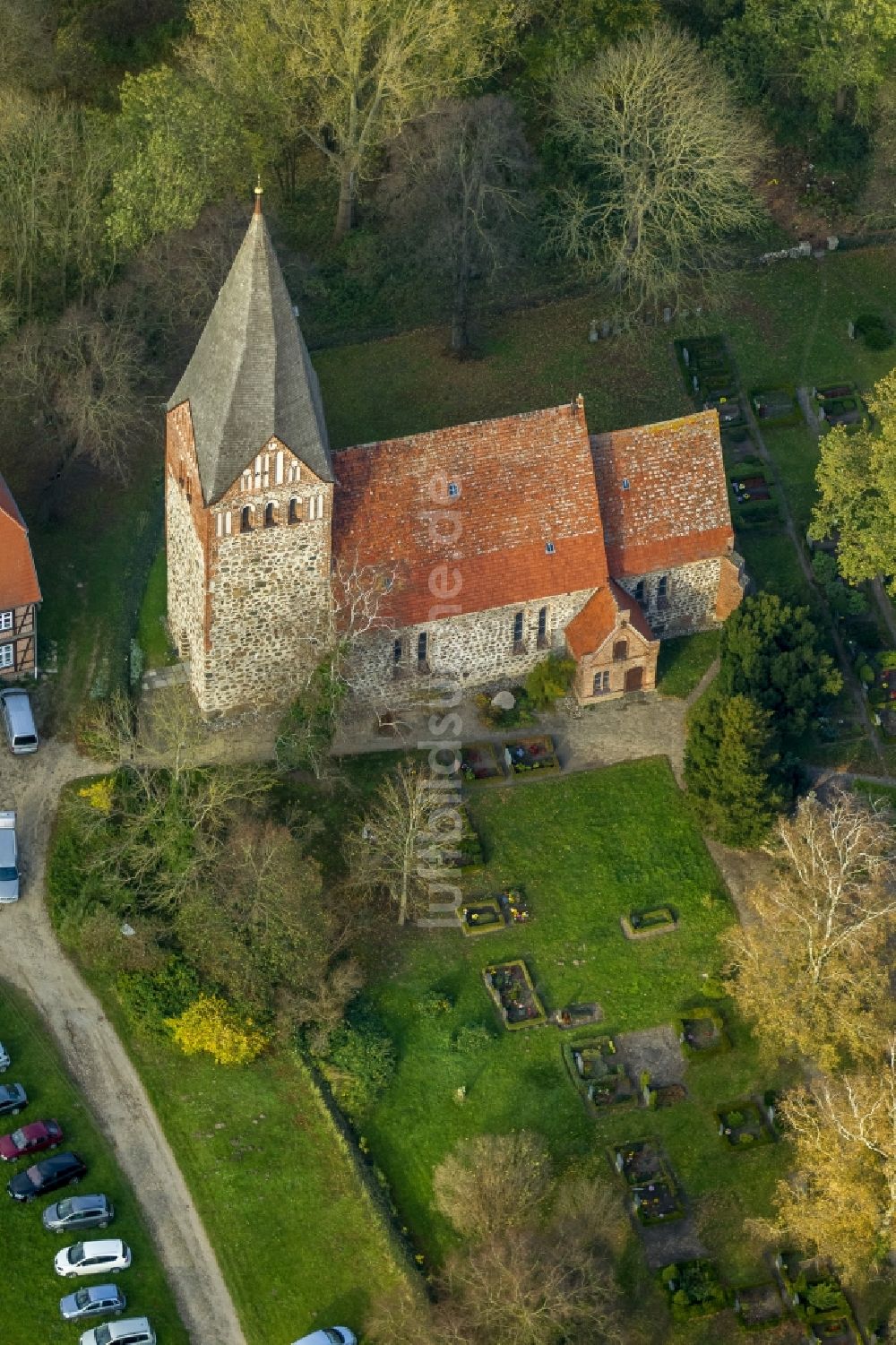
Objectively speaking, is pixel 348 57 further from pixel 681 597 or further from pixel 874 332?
pixel 874 332

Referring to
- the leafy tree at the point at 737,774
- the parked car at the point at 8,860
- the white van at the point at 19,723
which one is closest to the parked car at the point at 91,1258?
the parked car at the point at 8,860

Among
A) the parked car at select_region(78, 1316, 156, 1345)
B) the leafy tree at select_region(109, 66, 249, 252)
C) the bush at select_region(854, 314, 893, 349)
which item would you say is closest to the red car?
the parked car at select_region(78, 1316, 156, 1345)

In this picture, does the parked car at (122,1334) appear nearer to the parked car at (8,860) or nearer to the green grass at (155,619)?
the parked car at (8,860)

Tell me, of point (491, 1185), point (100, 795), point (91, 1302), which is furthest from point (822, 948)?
point (100, 795)

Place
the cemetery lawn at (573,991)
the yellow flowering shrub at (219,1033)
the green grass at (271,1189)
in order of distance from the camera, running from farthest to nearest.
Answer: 1. the yellow flowering shrub at (219,1033)
2. the cemetery lawn at (573,991)
3. the green grass at (271,1189)

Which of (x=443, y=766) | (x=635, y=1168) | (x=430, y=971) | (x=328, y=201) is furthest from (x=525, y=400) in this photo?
(x=635, y=1168)

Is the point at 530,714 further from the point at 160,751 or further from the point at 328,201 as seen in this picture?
the point at 328,201

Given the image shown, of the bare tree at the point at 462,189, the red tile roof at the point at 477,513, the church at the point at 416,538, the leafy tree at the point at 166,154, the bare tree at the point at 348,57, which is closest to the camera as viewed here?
the church at the point at 416,538
